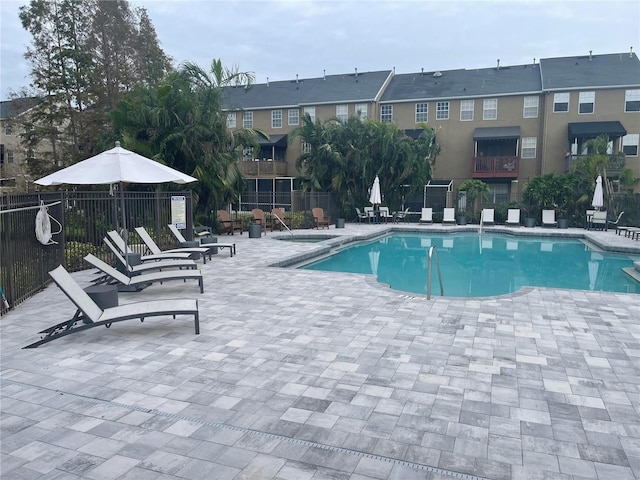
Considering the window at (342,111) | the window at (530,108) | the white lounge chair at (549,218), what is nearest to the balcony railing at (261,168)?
the window at (342,111)

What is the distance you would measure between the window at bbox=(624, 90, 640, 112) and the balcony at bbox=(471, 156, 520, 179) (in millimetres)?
6270

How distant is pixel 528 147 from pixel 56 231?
2679 centimetres

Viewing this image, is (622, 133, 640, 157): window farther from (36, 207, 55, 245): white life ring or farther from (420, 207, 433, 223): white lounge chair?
(36, 207, 55, 245): white life ring

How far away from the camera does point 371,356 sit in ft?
16.6

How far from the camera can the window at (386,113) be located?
30.6 meters

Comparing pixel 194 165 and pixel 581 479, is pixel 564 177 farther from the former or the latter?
pixel 581 479

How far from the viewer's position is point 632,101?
85.7 feet

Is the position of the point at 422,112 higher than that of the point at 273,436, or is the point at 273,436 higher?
the point at 422,112

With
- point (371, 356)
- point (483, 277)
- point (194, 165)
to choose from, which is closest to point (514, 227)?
point (483, 277)

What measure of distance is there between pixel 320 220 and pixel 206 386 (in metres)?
17.5

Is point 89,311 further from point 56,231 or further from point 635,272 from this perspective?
point 635,272

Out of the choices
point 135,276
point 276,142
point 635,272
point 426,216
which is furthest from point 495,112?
point 135,276

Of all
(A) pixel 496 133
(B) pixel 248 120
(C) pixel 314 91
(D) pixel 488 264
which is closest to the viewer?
(D) pixel 488 264

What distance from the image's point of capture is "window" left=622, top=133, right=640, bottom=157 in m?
26.2
